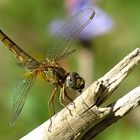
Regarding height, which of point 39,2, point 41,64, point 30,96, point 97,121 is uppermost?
point 39,2

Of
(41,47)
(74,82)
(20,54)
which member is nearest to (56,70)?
(74,82)

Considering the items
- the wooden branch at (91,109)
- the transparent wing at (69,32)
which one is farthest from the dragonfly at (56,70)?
the wooden branch at (91,109)

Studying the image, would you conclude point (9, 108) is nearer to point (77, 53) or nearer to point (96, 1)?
point (77, 53)

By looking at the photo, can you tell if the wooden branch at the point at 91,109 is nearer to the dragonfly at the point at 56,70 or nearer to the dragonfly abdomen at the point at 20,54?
the dragonfly at the point at 56,70

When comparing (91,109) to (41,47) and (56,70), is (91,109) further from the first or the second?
(41,47)

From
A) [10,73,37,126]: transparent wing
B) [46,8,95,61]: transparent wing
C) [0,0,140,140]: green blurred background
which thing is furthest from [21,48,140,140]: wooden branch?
[0,0,140,140]: green blurred background

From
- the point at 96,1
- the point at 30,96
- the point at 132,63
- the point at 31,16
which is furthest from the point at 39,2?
the point at 132,63

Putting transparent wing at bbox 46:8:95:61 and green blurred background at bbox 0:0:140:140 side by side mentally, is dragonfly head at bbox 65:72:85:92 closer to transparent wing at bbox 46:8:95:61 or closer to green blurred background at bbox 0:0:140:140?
transparent wing at bbox 46:8:95:61
